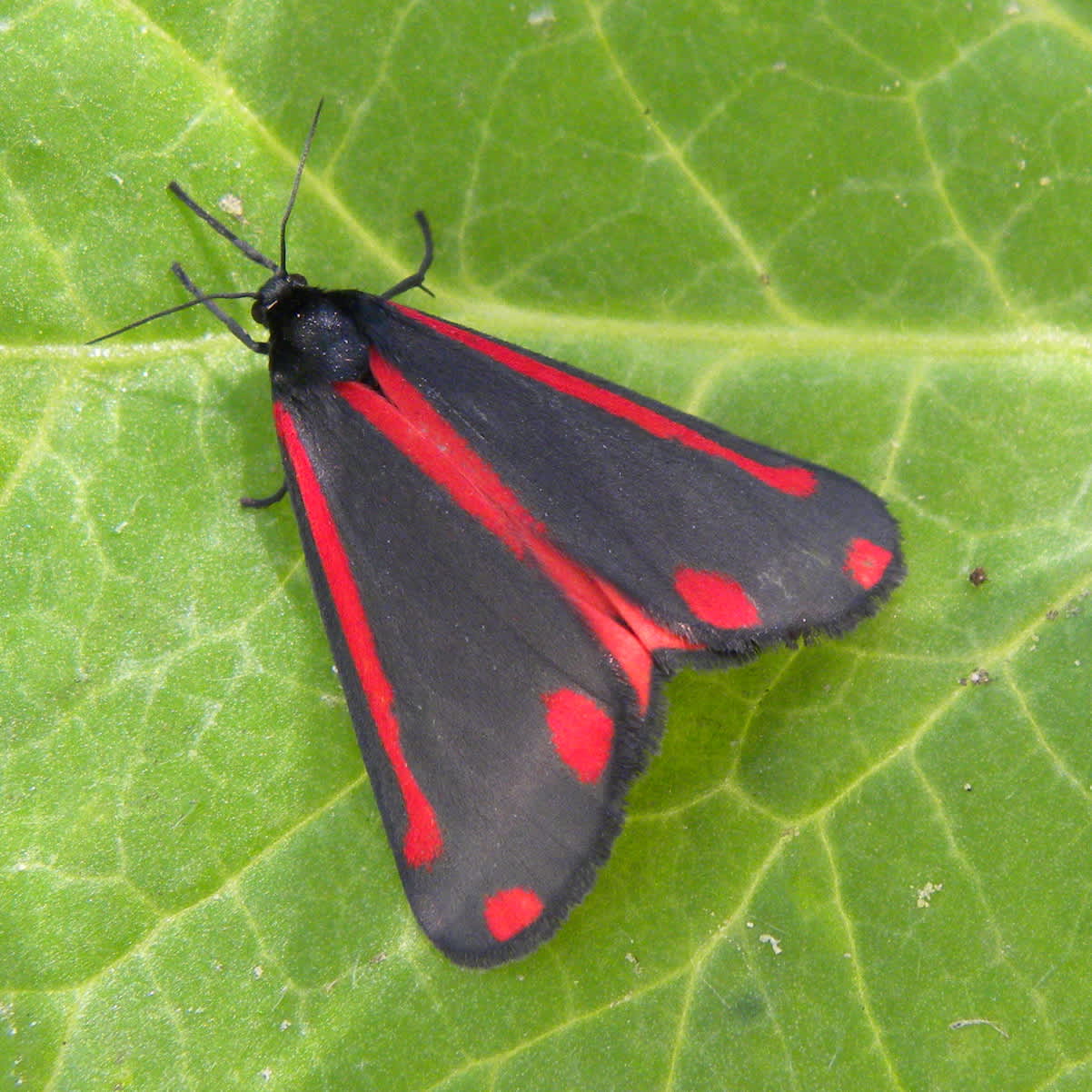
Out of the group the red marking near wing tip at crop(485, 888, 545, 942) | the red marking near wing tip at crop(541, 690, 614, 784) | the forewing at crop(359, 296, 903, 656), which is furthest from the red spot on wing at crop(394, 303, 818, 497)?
the red marking near wing tip at crop(485, 888, 545, 942)

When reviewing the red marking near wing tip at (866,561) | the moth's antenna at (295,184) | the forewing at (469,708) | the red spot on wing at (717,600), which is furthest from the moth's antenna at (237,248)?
the red marking near wing tip at (866,561)

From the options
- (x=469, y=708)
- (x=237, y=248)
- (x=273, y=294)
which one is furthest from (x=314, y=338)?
(x=469, y=708)

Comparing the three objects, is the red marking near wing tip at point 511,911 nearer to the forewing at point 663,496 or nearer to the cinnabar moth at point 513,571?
the cinnabar moth at point 513,571

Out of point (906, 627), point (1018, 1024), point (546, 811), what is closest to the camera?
point (546, 811)

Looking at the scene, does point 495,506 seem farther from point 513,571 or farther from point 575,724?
point 575,724

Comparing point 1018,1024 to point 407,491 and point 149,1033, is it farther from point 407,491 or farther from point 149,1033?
point 149,1033

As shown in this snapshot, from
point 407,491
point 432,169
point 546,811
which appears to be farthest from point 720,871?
point 432,169
